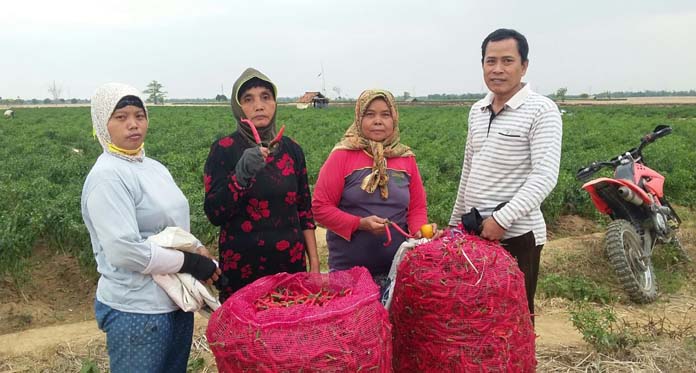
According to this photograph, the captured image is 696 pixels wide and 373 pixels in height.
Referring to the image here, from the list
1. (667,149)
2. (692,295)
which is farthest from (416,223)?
(667,149)

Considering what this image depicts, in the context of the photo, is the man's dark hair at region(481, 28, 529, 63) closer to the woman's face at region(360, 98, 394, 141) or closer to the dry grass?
the woman's face at region(360, 98, 394, 141)

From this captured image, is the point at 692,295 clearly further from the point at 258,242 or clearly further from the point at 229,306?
the point at 229,306

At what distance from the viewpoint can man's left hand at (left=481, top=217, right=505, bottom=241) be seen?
2.49 m

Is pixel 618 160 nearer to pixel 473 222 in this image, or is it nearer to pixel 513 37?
pixel 513 37

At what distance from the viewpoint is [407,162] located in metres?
2.73

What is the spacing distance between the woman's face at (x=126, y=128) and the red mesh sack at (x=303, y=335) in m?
0.81

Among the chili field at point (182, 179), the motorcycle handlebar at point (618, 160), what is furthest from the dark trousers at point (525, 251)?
the chili field at point (182, 179)

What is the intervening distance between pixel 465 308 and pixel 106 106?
5.17ft

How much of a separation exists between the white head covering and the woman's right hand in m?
1.06

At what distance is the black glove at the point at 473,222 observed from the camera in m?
2.51

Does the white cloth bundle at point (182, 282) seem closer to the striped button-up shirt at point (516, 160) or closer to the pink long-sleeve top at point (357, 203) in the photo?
the pink long-sleeve top at point (357, 203)

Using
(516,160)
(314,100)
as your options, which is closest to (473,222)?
(516,160)

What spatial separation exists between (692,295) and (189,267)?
4968 mm

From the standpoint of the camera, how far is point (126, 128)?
2129mm
